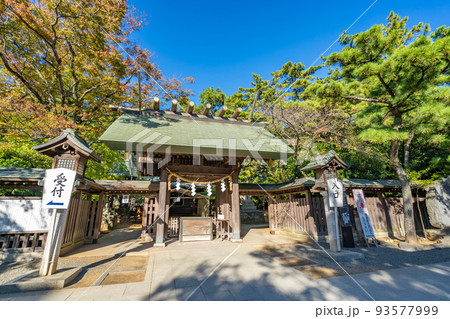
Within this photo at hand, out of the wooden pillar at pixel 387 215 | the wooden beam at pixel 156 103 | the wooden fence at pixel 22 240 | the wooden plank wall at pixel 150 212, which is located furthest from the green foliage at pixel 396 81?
the wooden fence at pixel 22 240

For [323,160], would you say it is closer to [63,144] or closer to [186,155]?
[186,155]

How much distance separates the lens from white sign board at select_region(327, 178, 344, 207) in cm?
633

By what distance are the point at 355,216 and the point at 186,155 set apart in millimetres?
8372

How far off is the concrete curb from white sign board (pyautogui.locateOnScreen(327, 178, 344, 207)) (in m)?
7.24

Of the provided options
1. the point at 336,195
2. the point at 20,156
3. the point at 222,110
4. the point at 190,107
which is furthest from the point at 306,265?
the point at 20,156

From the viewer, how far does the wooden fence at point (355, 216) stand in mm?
9173

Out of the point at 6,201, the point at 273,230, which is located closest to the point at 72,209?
the point at 6,201

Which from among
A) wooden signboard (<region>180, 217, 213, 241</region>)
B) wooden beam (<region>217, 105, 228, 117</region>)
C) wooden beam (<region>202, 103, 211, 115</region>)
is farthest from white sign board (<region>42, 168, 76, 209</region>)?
wooden beam (<region>217, 105, 228, 117</region>)

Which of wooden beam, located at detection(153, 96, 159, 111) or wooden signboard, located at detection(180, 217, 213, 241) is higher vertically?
wooden beam, located at detection(153, 96, 159, 111)

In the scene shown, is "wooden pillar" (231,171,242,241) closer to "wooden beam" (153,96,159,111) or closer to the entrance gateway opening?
the entrance gateway opening

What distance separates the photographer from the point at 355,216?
353 inches

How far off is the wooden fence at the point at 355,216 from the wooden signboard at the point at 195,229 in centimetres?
480

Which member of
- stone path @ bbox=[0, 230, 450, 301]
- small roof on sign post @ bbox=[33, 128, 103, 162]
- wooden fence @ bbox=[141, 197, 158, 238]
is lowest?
stone path @ bbox=[0, 230, 450, 301]

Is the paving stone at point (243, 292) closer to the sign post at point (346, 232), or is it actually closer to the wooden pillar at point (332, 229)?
the wooden pillar at point (332, 229)
